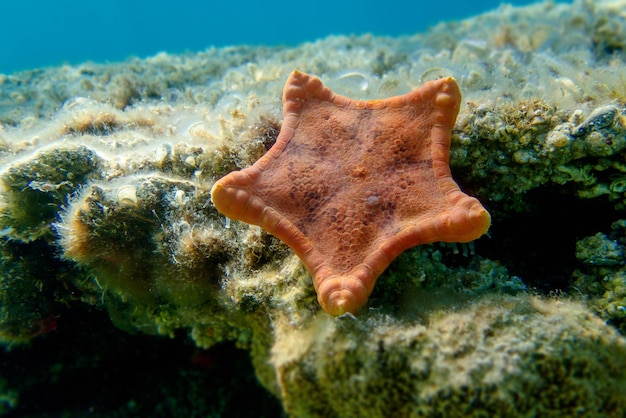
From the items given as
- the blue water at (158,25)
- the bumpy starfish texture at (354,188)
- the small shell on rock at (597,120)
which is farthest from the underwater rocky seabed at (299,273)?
the blue water at (158,25)

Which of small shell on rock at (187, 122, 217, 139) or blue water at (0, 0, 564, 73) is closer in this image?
small shell on rock at (187, 122, 217, 139)

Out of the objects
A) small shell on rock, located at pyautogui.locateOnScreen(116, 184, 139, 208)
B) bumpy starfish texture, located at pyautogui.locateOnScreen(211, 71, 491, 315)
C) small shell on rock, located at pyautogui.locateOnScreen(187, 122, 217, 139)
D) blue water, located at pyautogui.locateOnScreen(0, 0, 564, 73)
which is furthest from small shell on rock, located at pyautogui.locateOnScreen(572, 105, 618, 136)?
blue water, located at pyautogui.locateOnScreen(0, 0, 564, 73)

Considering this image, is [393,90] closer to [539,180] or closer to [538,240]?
[539,180]

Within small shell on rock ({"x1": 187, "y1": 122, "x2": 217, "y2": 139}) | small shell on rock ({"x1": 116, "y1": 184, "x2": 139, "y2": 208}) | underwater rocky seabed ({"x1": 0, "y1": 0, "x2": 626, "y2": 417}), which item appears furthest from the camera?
small shell on rock ({"x1": 187, "y1": 122, "x2": 217, "y2": 139})

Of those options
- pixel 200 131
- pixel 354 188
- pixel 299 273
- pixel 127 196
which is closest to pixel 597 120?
pixel 354 188

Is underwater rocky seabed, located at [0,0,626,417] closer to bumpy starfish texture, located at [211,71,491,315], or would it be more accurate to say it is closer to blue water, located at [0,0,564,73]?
bumpy starfish texture, located at [211,71,491,315]

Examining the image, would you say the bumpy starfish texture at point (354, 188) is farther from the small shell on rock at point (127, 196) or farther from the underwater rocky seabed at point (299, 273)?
the small shell on rock at point (127, 196)

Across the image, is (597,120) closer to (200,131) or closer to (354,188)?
(354,188)

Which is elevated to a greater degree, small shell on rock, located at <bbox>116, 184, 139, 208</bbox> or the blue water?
the blue water
